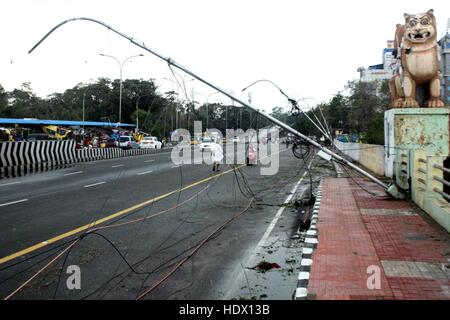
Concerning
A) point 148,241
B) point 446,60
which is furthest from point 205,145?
point 446,60

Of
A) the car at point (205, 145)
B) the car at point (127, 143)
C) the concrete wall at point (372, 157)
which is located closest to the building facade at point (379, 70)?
the car at point (127, 143)

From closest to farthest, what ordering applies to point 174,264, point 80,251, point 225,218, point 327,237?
point 174,264, point 80,251, point 327,237, point 225,218

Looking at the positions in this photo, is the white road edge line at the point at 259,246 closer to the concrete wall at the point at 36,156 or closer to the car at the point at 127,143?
the concrete wall at the point at 36,156

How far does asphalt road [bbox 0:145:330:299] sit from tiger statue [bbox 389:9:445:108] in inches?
193

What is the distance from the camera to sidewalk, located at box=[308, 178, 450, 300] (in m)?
4.80

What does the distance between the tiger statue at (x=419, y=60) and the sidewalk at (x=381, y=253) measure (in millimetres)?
4633

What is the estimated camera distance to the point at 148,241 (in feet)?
24.1

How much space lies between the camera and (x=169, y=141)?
71.4 metres

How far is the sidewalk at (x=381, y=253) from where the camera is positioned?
4797 mm

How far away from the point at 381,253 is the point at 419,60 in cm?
915
